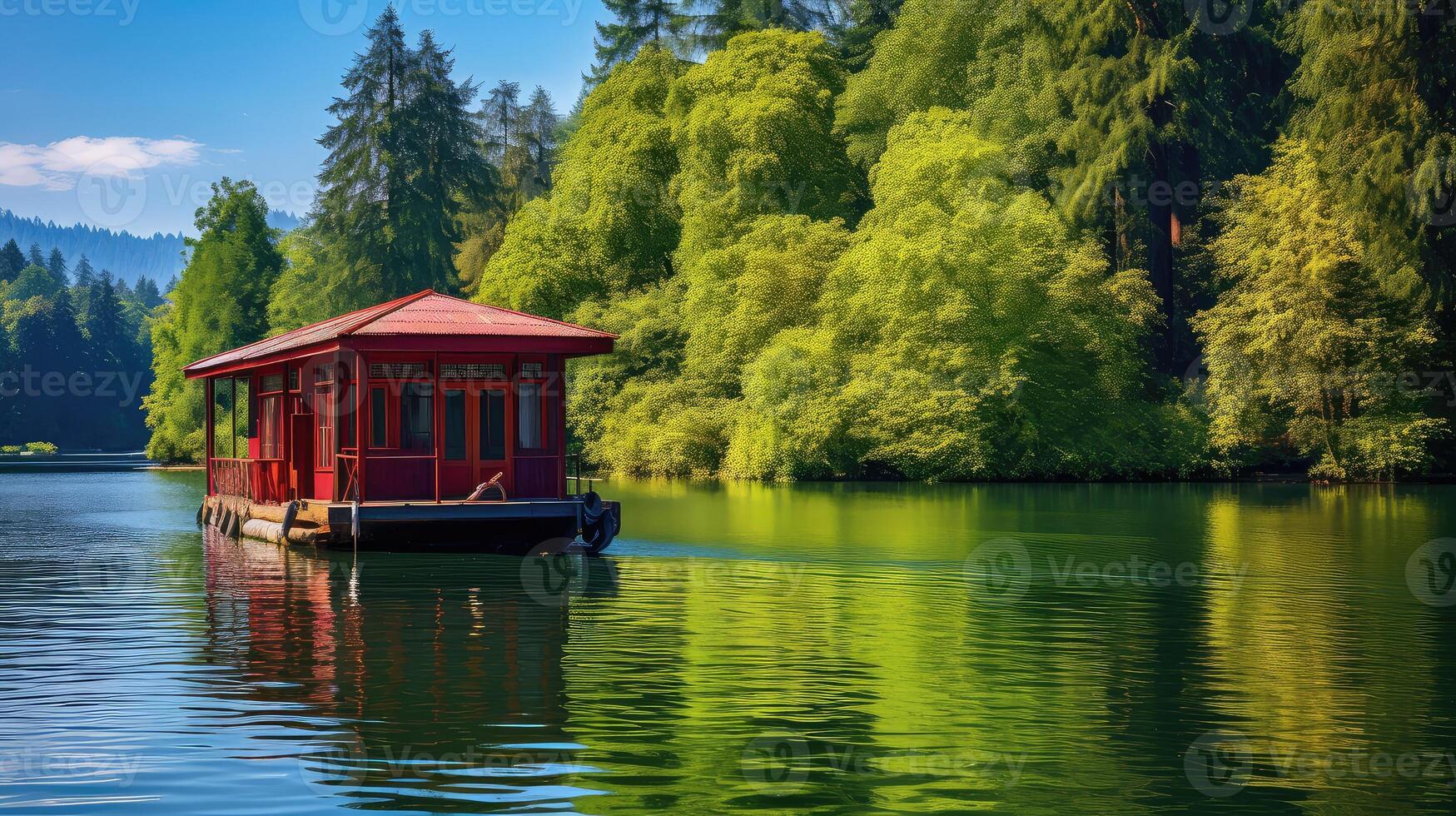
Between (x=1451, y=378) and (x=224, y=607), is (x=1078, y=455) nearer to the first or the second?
(x=1451, y=378)

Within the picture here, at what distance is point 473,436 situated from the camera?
31.1 meters

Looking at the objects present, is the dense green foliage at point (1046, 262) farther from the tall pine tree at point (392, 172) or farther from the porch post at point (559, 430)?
the porch post at point (559, 430)

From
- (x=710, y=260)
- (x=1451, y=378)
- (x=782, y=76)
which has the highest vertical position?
(x=782, y=76)

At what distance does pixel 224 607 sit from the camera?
21766 mm

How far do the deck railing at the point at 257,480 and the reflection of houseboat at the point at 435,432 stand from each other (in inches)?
51.5

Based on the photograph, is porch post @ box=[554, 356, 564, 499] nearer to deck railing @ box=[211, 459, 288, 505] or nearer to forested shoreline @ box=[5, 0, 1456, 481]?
deck railing @ box=[211, 459, 288, 505]

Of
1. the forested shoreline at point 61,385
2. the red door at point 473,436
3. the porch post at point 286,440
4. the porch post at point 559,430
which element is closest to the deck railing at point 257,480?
the porch post at point 286,440

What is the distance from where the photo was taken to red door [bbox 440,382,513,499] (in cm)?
3109

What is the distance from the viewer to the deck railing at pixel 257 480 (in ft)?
118

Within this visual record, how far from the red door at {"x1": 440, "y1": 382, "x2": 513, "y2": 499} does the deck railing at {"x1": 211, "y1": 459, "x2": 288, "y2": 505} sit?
20.9 ft

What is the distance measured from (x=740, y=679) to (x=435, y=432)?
16836 millimetres

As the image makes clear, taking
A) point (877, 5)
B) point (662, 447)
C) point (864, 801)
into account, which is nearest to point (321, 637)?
point (864, 801)

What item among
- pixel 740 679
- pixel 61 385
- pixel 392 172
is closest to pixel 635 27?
pixel 392 172

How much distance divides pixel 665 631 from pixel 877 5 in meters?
65.3
